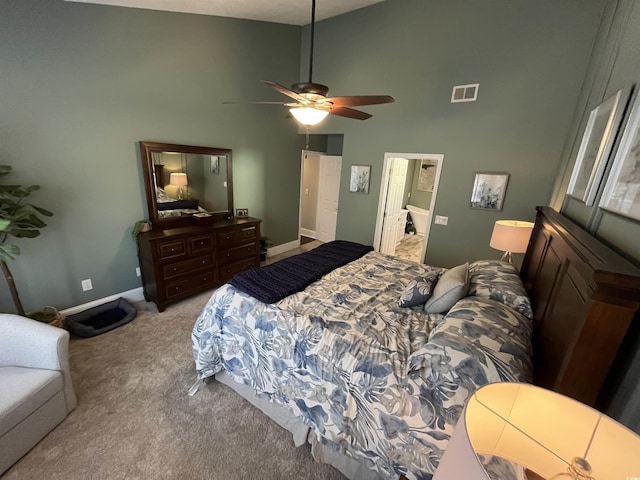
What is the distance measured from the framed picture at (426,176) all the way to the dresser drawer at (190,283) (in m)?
5.56

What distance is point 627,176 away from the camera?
1089 millimetres

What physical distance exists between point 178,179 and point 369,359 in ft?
10.4

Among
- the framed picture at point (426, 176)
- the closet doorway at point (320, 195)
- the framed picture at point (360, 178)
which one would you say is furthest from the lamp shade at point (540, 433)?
the framed picture at point (426, 176)

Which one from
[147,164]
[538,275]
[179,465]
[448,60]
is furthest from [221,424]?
[448,60]

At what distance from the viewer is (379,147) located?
3945 mm

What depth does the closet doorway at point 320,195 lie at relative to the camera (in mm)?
5480

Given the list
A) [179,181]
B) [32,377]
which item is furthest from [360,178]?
[32,377]

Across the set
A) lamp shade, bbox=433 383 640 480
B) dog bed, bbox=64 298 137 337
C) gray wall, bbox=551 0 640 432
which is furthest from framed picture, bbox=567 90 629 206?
dog bed, bbox=64 298 137 337

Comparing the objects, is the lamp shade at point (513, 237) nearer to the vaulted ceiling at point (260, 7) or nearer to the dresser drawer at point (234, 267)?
the dresser drawer at point (234, 267)

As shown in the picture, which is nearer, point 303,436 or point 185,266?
point 303,436

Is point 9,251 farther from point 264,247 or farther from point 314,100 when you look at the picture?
point 264,247

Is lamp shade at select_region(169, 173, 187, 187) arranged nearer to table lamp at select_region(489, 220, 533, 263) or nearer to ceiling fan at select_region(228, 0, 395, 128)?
ceiling fan at select_region(228, 0, 395, 128)

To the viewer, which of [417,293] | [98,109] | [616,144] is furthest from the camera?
[98,109]

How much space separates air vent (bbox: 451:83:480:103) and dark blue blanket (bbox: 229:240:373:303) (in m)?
2.18
